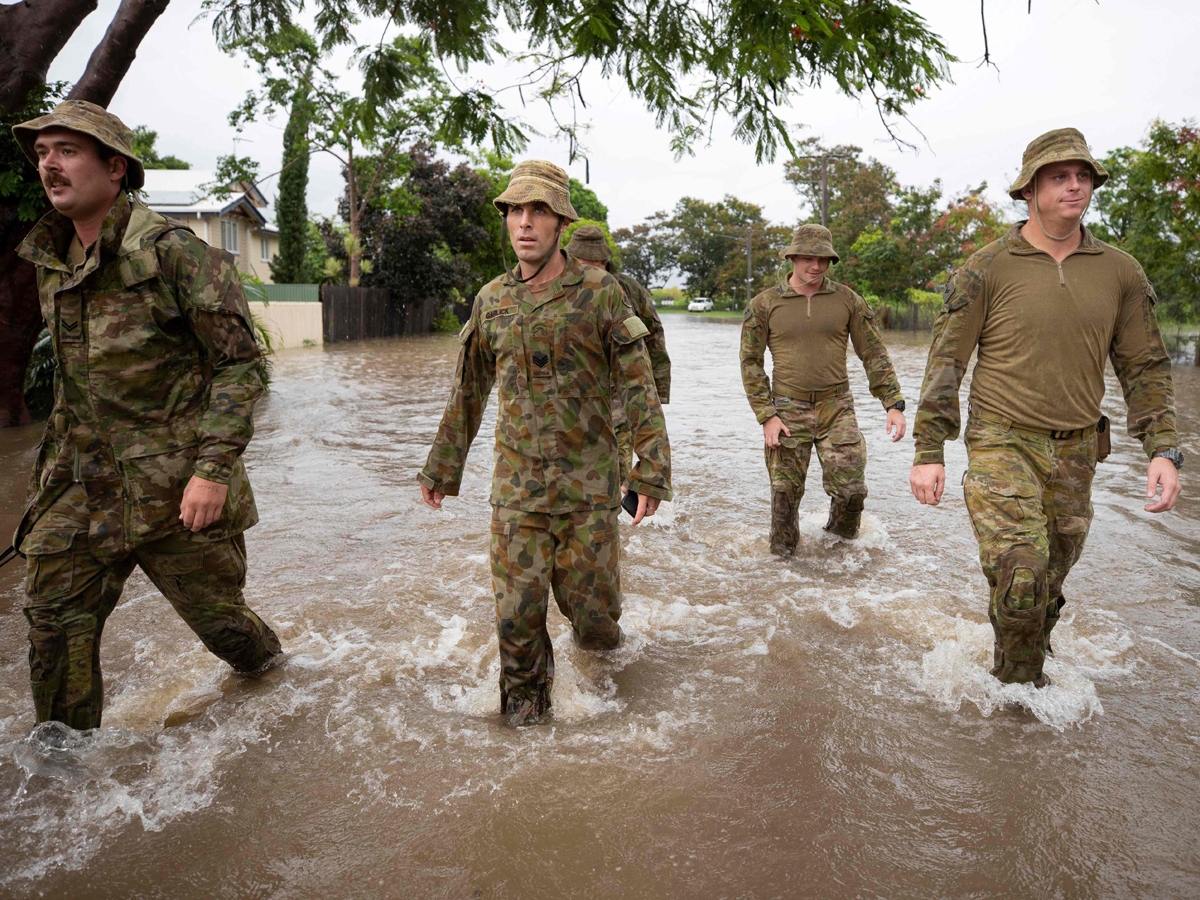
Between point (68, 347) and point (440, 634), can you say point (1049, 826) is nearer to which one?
point (440, 634)

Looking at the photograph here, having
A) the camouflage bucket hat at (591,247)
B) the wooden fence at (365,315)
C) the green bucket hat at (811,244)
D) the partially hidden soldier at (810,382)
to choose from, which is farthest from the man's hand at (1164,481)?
the wooden fence at (365,315)

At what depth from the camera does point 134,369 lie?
346 centimetres

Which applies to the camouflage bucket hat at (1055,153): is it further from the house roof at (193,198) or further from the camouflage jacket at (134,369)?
the house roof at (193,198)

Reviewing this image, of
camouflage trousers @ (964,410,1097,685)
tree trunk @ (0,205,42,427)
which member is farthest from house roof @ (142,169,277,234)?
camouflage trousers @ (964,410,1097,685)

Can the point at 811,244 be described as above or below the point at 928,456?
above

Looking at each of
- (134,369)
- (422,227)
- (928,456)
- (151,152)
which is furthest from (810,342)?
(151,152)

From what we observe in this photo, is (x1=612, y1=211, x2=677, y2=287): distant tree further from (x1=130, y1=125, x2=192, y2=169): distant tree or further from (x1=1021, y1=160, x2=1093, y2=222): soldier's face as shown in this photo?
(x1=1021, y1=160, x2=1093, y2=222): soldier's face

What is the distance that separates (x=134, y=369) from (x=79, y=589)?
2.79 ft

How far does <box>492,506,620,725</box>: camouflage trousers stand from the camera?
3.95 m

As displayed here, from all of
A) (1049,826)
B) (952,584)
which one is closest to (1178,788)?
(1049,826)

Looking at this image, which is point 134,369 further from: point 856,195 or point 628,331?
point 856,195

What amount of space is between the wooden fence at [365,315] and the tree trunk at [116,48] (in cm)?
2196

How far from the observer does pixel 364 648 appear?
501 centimetres

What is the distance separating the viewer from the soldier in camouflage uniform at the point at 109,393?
342 centimetres
